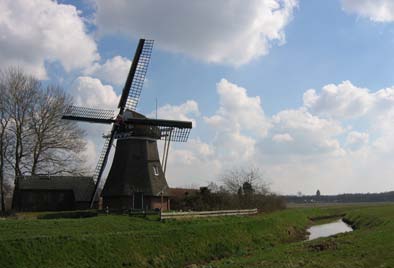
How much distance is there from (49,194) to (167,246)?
889 inches

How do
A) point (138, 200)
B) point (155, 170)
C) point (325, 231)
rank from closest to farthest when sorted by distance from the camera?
point (138, 200) < point (155, 170) < point (325, 231)

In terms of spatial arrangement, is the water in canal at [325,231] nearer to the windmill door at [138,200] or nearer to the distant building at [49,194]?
the windmill door at [138,200]

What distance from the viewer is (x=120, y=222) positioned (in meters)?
25.5

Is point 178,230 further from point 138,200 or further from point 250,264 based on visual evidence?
point 138,200

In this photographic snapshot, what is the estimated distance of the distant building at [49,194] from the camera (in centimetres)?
4038

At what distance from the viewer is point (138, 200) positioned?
33.0 m

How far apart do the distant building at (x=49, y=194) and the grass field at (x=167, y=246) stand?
1498 centimetres

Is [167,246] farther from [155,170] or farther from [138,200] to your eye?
[155,170]

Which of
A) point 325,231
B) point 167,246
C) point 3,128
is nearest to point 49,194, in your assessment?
point 3,128

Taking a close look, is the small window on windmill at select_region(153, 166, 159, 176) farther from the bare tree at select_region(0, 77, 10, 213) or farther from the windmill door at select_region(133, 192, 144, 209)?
the bare tree at select_region(0, 77, 10, 213)

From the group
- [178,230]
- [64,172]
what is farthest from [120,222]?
[64,172]

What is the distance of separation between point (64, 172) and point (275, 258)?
97.6ft

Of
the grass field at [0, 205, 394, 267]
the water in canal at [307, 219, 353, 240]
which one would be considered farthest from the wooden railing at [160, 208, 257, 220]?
the water in canal at [307, 219, 353, 240]

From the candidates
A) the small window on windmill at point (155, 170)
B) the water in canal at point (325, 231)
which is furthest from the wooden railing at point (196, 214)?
the water in canal at point (325, 231)
